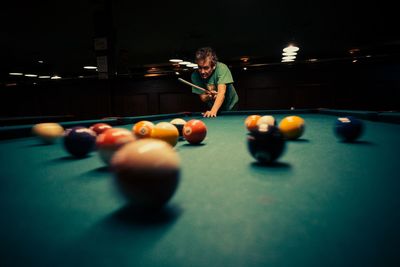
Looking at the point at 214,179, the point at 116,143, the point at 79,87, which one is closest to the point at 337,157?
the point at 214,179

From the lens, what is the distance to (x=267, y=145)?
1464 mm

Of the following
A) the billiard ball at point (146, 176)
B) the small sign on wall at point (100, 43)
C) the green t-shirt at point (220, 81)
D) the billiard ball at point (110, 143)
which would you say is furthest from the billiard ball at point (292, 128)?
the small sign on wall at point (100, 43)

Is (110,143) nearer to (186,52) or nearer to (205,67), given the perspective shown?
(205,67)

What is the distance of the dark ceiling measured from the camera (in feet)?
20.0

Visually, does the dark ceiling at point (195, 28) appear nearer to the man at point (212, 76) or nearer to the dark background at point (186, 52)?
the dark background at point (186, 52)

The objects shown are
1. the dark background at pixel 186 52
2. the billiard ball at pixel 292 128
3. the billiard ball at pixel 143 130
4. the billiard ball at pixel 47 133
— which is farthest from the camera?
the dark background at pixel 186 52

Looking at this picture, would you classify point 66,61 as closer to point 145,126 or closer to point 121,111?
point 121,111

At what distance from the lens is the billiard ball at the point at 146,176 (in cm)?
84

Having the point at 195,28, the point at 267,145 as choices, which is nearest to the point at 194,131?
the point at 267,145

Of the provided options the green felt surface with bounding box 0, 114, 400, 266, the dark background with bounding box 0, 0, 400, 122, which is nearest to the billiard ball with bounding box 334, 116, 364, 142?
the green felt surface with bounding box 0, 114, 400, 266

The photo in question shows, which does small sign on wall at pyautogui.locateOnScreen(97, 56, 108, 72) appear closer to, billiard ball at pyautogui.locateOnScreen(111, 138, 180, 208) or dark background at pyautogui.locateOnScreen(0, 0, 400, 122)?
dark background at pyautogui.locateOnScreen(0, 0, 400, 122)

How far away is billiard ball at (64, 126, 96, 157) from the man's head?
4.64 metres

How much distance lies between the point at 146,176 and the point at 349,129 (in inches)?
76.5

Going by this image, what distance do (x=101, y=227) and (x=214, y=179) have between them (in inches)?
22.7
